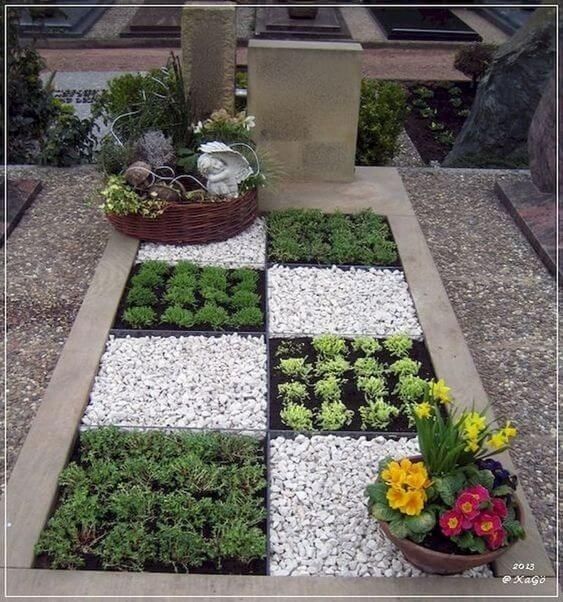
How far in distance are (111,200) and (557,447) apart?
121 inches

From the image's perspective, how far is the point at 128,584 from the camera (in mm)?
2863

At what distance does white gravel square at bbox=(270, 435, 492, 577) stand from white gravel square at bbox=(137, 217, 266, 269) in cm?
174

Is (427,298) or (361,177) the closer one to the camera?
(427,298)

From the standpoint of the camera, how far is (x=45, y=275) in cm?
503

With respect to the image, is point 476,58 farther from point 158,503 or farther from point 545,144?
point 158,503

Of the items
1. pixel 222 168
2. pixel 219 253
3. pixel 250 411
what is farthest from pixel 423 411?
pixel 222 168

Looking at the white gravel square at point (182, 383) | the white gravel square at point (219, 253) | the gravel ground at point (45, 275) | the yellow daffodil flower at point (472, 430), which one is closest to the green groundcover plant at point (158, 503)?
the white gravel square at point (182, 383)

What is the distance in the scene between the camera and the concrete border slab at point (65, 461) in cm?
287

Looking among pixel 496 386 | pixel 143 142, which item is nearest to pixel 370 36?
pixel 143 142

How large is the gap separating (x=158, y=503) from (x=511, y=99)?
18.7ft

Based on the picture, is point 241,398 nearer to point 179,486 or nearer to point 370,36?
point 179,486

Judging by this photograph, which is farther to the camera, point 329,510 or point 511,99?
point 511,99

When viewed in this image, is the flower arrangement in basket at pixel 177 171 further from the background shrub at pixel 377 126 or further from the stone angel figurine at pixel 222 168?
the background shrub at pixel 377 126

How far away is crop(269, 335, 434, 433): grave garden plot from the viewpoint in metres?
3.74
